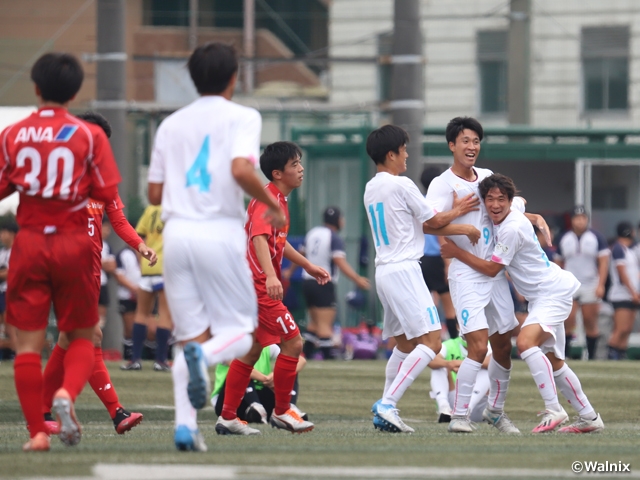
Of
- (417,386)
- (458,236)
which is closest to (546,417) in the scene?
(458,236)

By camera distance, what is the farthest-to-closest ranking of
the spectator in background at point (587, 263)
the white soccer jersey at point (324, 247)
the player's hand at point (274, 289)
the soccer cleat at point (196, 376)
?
the spectator in background at point (587, 263), the white soccer jersey at point (324, 247), the player's hand at point (274, 289), the soccer cleat at point (196, 376)

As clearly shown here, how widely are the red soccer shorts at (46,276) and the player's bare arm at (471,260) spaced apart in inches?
108

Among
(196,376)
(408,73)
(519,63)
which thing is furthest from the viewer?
(519,63)

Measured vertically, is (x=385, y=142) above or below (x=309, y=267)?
above

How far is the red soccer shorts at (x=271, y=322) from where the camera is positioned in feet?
25.8

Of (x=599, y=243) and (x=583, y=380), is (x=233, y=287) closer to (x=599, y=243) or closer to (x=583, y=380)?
(x=583, y=380)

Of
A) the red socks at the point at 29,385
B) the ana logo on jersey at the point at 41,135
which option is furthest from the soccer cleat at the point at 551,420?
the ana logo on jersey at the point at 41,135

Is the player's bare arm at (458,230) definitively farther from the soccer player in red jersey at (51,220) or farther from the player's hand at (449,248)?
the soccer player in red jersey at (51,220)

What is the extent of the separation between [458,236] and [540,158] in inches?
491

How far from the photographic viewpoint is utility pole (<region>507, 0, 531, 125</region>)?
28.5 metres

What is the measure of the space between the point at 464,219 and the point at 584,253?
401 inches

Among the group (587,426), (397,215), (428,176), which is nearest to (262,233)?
(397,215)

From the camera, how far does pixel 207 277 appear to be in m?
6.05

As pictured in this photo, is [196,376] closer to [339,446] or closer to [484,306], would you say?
[339,446]
